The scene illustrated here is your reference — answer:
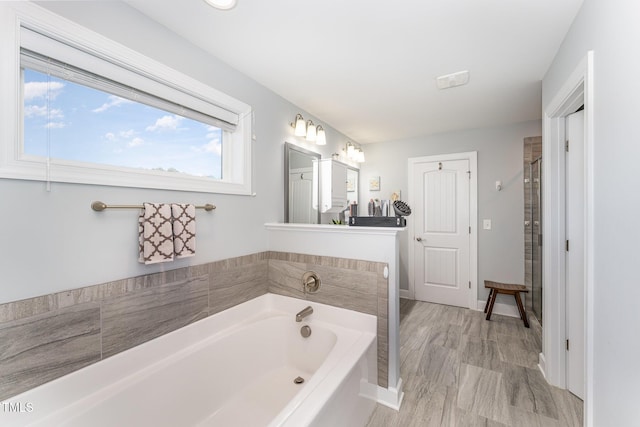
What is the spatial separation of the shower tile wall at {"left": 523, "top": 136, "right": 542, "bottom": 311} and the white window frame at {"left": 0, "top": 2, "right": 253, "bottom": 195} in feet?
11.3

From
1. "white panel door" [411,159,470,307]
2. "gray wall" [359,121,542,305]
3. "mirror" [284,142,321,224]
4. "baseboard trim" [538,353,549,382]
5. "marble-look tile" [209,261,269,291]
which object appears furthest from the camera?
"white panel door" [411,159,470,307]

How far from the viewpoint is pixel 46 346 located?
113cm

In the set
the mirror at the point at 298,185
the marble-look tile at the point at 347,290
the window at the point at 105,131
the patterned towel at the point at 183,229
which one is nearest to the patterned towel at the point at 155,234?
the patterned towel at the point at 183,229

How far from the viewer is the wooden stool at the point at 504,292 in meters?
2.95

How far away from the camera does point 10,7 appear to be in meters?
1.04

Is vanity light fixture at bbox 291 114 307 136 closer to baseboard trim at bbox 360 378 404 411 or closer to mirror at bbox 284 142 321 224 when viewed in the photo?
mirror at bbox 284 142 321 224

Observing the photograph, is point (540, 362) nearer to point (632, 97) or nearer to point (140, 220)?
point (632, 97)

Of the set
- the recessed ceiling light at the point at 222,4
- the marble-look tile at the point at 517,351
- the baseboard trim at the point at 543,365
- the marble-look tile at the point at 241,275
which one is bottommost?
the marble-look tile at the point at 517,351

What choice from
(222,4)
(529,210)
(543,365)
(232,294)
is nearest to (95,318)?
(232,294)

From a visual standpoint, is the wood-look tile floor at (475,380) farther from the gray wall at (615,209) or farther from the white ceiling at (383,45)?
the white ceiling at (383,45)

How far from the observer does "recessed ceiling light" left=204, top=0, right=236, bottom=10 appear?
1352mm

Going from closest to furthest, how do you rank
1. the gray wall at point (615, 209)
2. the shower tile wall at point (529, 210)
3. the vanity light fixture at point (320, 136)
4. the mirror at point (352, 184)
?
the gray wall at point (615, 209), the vanity light fixture at point (320, 136), the shower tile wall at point (529, 210), the mirror at point (352, 184)

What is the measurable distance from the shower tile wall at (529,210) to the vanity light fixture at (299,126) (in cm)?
273

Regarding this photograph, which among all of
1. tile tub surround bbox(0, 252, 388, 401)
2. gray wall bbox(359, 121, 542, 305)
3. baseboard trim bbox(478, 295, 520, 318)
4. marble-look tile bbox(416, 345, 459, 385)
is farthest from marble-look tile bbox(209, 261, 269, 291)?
baseboard trim bbox(478, 295, 520, 318)
